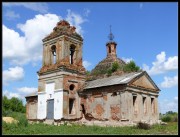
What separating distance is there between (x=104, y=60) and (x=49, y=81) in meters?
15.6

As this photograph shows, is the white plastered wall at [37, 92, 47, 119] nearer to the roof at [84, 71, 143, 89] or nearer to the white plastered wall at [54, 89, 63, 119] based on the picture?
the white plastered wall at [54, 89, 63, 119]

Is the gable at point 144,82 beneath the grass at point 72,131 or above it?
above

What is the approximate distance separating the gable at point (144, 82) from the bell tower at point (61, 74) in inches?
217

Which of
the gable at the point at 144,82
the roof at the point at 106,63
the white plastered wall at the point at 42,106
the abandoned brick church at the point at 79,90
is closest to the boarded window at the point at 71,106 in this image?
the abandoned brick church at the point at 79,90

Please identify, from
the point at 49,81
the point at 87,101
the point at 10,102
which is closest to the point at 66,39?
the point at 49,81

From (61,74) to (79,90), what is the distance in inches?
90.8

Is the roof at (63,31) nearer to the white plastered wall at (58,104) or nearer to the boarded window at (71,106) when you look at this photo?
the white plastered wall at (58,104)

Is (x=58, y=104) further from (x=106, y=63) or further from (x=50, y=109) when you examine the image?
(x=106, y=63)

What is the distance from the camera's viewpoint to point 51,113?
24500mm

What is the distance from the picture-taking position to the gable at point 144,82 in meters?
22.7

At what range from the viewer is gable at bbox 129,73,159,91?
22.7 metres

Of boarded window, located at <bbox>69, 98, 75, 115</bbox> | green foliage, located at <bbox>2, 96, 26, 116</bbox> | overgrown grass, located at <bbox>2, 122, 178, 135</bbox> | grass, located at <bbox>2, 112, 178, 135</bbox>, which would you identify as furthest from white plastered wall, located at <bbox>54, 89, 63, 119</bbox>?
green foliage, located at <bbox>2, 96, 26, 116</bbox>

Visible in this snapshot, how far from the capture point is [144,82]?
24.0 metres

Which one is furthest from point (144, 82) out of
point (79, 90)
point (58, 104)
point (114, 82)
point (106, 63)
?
point (106, 63)
